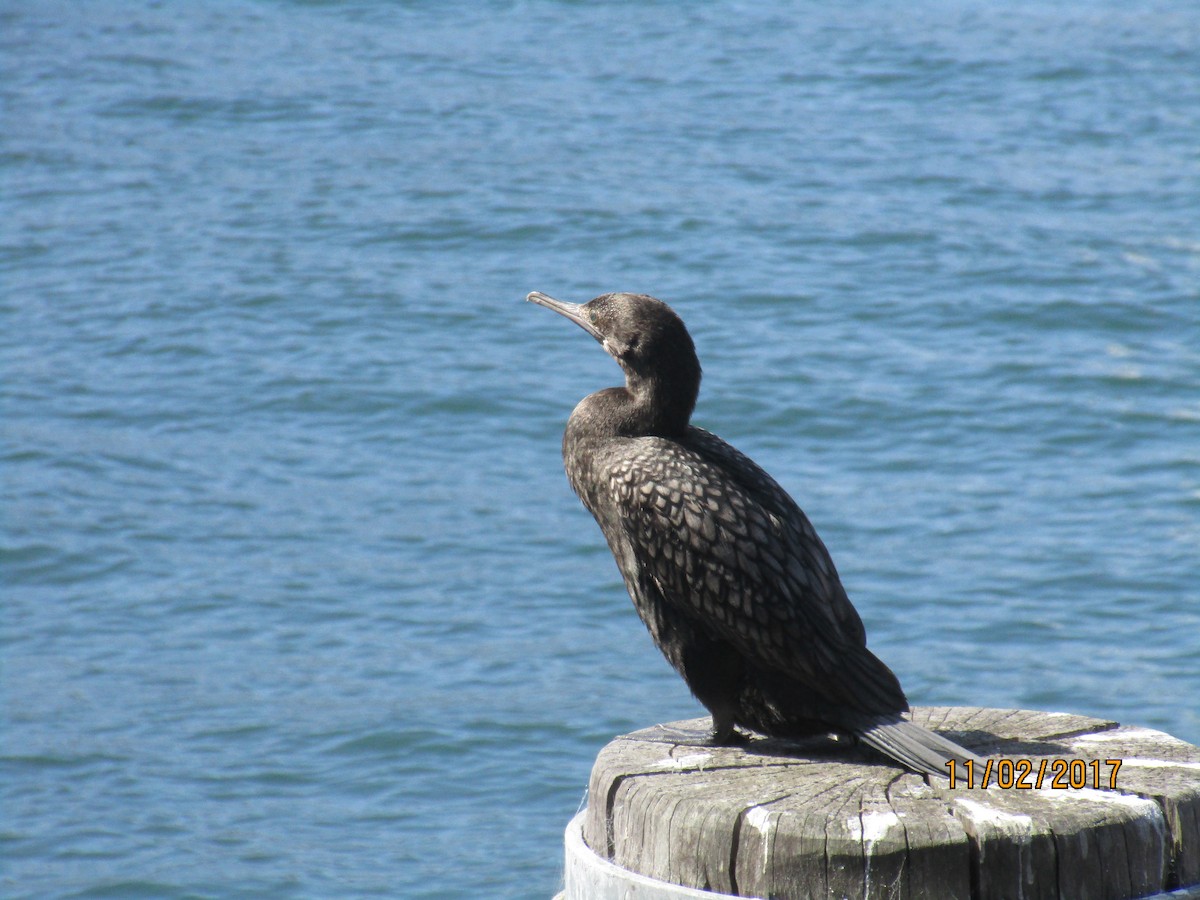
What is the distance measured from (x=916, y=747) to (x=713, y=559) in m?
0.61

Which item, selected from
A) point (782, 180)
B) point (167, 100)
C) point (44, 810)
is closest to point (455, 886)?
point (44, 810)

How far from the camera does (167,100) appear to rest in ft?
59.5

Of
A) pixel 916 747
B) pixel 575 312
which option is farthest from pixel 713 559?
pixel 575 312

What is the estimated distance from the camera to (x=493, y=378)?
478 inches

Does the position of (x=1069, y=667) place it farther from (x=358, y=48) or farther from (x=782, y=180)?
(x=358, y=48)

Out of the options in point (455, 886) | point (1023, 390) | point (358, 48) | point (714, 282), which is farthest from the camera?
point (358, 48)

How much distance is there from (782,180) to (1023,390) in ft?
→ 15.8
